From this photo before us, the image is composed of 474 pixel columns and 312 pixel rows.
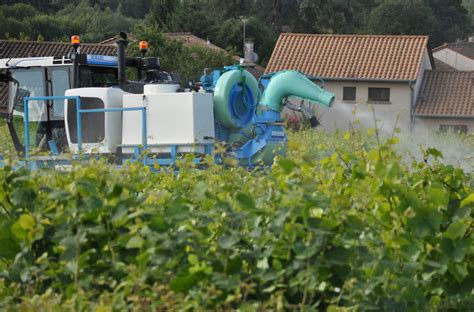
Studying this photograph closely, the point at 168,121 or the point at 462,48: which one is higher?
the point at 168,121

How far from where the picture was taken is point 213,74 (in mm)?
18266

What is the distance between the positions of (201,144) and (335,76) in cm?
3903

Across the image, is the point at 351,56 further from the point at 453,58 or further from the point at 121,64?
the point at 121,64

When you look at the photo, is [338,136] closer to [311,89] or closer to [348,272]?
[311,89]

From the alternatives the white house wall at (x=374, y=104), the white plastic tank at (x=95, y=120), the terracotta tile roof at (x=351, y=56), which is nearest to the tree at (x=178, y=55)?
Answer: the terracotta tile roof at (x=351, y=56)

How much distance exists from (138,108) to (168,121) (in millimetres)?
471

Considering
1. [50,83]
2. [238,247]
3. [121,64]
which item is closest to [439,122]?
[121,64]

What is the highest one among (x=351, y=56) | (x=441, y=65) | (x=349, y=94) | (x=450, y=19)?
(x=450, y=19)

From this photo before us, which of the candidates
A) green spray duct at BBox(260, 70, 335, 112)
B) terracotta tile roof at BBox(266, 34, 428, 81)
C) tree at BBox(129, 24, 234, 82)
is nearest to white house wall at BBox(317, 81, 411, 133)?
terracotta tile roof at BBox(266, 34, 428, 81)

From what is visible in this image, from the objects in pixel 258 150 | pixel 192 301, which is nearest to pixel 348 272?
pixel 192 301

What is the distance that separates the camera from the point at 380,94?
2137 inches

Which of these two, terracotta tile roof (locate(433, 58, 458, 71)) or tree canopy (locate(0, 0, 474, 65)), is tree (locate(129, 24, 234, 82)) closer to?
tree canopy (locate(0, 0, 474, 65))

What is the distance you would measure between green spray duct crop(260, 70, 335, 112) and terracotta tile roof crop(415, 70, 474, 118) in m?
34.1

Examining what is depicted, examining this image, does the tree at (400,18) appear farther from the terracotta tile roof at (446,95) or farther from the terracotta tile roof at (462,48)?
the terracotta tile roof at (446,95)
